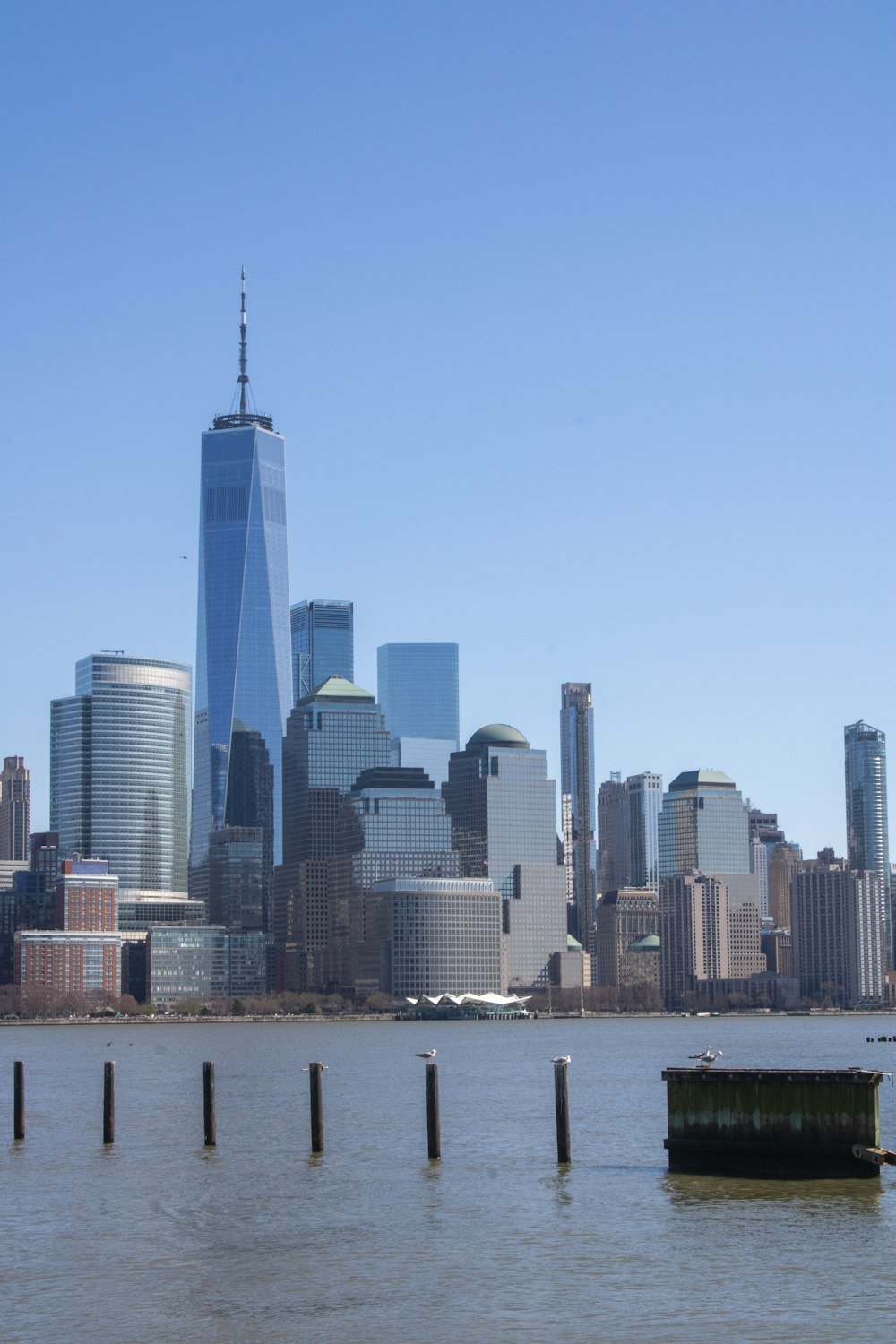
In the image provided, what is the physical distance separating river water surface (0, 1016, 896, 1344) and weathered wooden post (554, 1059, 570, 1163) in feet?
2.04

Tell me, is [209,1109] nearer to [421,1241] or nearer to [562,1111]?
[562,1111]

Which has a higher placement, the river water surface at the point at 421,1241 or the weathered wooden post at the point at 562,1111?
the weathered wooden post at the point at 562,1111

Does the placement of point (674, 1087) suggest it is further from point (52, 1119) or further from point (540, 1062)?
point (540, 1062)

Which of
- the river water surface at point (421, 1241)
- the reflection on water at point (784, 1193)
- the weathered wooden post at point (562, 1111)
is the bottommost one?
the river water surface at point (421, 1241)

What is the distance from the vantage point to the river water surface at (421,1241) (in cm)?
4203

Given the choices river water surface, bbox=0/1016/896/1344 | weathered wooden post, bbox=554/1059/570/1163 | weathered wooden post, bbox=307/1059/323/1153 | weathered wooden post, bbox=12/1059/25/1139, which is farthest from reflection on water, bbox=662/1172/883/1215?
weathered wooden post, bbox=12/1059/25/1139

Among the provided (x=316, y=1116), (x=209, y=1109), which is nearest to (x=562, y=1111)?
(x=316, y=1116)

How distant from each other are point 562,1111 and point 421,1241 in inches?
561

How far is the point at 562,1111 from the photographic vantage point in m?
65.0

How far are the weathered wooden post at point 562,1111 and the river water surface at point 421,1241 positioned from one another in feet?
2.04

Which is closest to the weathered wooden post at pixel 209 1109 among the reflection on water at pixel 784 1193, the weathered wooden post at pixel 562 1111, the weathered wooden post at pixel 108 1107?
the weathered wooden post at pixel 108 1107

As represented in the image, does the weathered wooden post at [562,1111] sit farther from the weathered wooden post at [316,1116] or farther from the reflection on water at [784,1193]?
the weathered wooden post at [316,1116]

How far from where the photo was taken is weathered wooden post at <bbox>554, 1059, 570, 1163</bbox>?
6356cm

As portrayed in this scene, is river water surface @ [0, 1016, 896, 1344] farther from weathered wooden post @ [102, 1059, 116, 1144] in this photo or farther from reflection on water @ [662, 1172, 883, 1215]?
weathered wooden post @ [102, 1059, 116, 1144]
